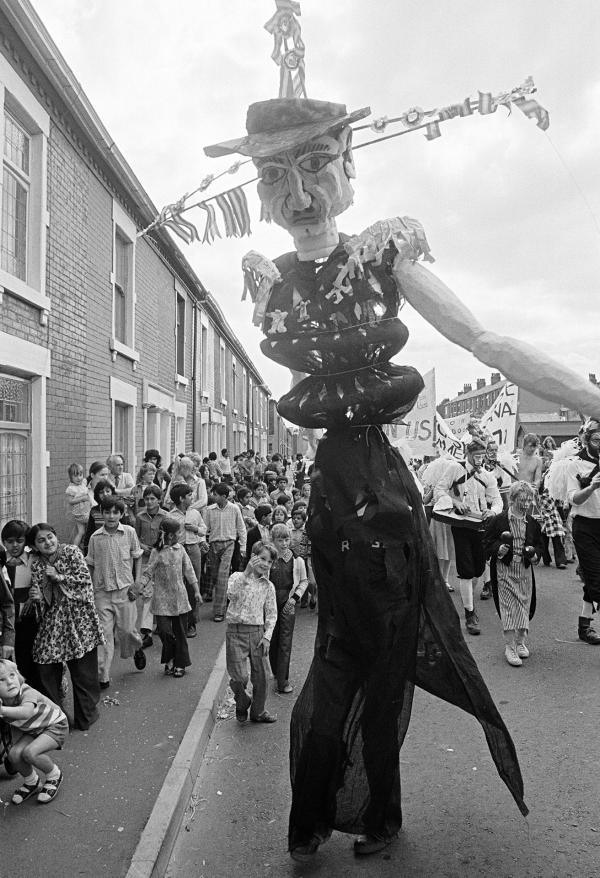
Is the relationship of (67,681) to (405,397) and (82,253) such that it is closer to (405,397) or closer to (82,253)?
(405,397)

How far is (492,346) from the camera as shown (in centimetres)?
221

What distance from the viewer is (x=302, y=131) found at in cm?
236

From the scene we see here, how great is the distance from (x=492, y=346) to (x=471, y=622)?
5.02 metres

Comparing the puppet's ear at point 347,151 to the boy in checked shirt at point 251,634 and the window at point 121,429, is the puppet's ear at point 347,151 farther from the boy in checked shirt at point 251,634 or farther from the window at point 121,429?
the window at point 121,429

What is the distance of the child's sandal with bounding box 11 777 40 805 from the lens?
340 cm

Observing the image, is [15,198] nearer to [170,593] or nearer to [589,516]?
[170,593]

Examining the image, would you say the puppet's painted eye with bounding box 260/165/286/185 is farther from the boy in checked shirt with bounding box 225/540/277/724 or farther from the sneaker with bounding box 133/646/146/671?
the sneaker with bounding box 133/646/146/671

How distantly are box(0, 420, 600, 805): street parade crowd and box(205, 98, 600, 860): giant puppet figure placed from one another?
0.85 feet

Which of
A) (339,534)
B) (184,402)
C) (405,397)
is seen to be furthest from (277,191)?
(184,402)

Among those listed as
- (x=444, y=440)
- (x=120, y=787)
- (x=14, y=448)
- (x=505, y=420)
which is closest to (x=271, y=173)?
(x=120, y=787)

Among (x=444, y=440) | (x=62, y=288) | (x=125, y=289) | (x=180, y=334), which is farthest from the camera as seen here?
(x=180, y=334)

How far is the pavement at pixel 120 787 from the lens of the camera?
A: 290 cm

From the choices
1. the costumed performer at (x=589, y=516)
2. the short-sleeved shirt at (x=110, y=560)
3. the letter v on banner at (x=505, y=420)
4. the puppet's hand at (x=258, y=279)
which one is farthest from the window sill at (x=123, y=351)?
the puppet's hand at (x=258, y=279)

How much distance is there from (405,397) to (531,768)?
248 centimetres
